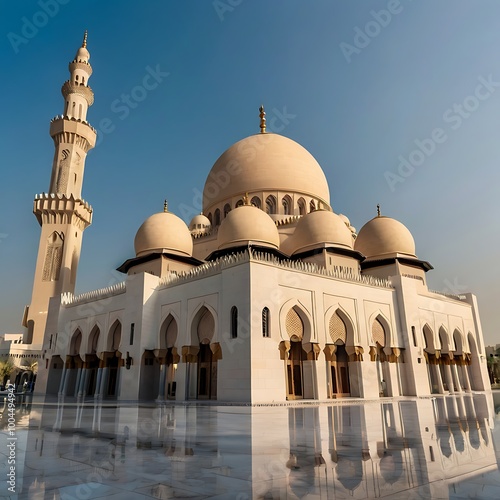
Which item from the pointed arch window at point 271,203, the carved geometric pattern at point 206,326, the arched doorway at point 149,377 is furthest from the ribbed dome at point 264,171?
the arched doorway at point 149,377

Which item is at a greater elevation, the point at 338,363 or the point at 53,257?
the point at 53,257

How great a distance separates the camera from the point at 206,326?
15273mm

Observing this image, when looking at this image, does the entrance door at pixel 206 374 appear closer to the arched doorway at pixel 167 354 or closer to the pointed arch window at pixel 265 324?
the arched doorway at pixel 167 354

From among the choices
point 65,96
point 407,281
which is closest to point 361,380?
point 407,281

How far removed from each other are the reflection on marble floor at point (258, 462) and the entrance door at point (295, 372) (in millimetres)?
8305

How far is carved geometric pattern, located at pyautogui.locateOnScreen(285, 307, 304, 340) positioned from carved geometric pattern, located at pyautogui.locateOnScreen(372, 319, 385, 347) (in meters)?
3.88

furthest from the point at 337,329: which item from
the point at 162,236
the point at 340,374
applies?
the point at 162,236

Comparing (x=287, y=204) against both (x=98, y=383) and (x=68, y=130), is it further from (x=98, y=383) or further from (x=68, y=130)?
(x=68, y=130)

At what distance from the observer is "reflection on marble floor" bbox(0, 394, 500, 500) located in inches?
115

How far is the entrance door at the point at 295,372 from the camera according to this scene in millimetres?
14727

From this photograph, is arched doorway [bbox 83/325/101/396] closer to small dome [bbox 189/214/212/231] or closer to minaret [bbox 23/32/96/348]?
minaret [bbox 23/32/96/348]

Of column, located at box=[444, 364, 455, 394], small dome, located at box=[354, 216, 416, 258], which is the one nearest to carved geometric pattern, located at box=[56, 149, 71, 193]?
small dome, located at box=[354, 216, 416, 258]

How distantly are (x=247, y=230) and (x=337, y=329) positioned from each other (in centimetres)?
574

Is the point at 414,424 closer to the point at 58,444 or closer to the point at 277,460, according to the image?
the point at 277,460
